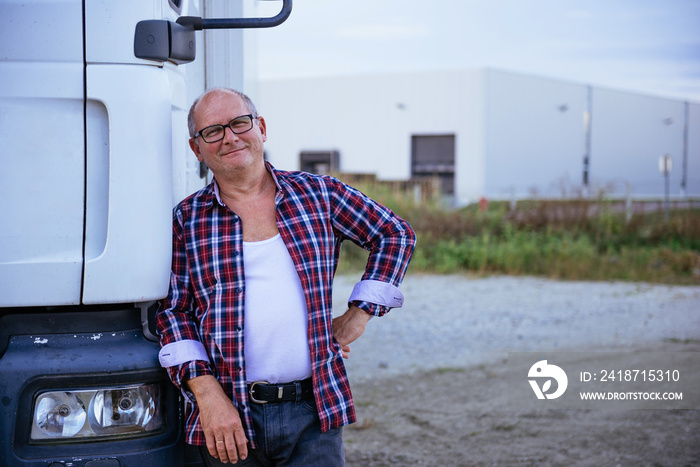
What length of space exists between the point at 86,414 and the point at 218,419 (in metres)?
0.35

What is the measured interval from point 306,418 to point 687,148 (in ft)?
123

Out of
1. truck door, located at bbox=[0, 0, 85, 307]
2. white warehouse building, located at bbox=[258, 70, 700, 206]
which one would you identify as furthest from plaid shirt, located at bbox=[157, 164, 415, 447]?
white warehouse building, located at bbox=[258, 70, 700, 206]

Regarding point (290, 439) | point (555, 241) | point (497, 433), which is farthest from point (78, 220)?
point (555, 241)

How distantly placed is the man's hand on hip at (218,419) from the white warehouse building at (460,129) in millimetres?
24364

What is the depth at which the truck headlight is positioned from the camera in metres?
1.84

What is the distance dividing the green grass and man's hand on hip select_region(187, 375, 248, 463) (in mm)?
8794

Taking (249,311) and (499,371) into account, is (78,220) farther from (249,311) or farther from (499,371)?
(499,371)

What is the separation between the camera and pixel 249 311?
2061mm

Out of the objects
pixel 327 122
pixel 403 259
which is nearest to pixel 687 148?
pixel 327 122

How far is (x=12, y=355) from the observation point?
6.06ft

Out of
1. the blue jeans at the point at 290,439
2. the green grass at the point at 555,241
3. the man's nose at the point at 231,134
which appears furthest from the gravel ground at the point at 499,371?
the man's nose at the point at 231,134

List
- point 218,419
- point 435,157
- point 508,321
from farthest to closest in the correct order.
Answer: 1. point 435,157
2. point 508,321
3. point 218,419

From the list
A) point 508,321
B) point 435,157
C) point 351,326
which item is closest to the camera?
point 351,326

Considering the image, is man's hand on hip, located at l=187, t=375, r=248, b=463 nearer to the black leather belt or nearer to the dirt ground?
the black leather belt
